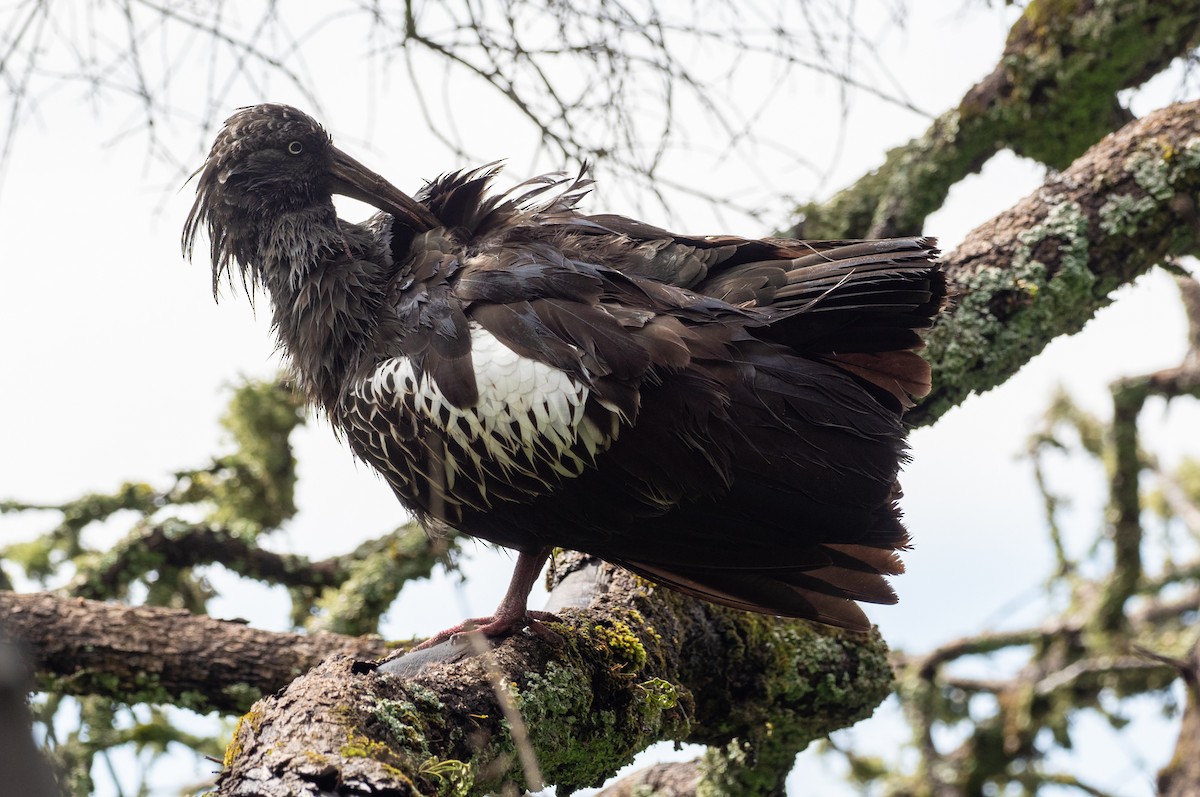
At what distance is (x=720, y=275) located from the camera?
3.43 metres

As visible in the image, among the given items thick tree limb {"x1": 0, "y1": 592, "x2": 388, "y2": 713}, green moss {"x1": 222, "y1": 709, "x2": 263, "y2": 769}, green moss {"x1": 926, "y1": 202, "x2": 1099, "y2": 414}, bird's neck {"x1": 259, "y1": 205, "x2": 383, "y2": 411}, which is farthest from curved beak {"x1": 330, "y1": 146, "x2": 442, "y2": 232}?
green moss {"x1": 926, "y1": 202, "x2": 1099, "y2": 414}

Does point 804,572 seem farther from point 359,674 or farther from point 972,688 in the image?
point 972,688

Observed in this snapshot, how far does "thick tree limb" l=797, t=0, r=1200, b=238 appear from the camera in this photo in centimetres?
447

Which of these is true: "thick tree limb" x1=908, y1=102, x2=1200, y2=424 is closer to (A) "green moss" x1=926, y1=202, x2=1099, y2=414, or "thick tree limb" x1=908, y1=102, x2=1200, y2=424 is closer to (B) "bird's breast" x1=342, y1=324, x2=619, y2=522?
(A) "green moss" x1=926, y1=202, x2=1099, y2=414

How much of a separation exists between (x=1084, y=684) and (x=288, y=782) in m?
6.26

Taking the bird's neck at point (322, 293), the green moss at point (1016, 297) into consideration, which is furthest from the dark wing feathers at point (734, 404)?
the green moss at point (1016, 297)

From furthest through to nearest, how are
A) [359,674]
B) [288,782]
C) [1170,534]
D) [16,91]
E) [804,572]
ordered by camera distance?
[1170,534] < [16,91] < [804,572] < [359,674] < [288,782]

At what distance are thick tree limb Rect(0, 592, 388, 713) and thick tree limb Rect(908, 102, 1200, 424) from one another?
2.44 meters

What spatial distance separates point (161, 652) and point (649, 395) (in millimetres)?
2103

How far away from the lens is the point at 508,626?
3.14 meters

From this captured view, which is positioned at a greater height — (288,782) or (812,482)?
(812,482)

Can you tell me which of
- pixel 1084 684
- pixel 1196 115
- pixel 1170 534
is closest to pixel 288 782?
pixel 1196 115

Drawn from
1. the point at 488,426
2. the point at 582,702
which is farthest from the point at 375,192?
the point at 582,702

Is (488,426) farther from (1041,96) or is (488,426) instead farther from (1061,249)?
(1041,96)
